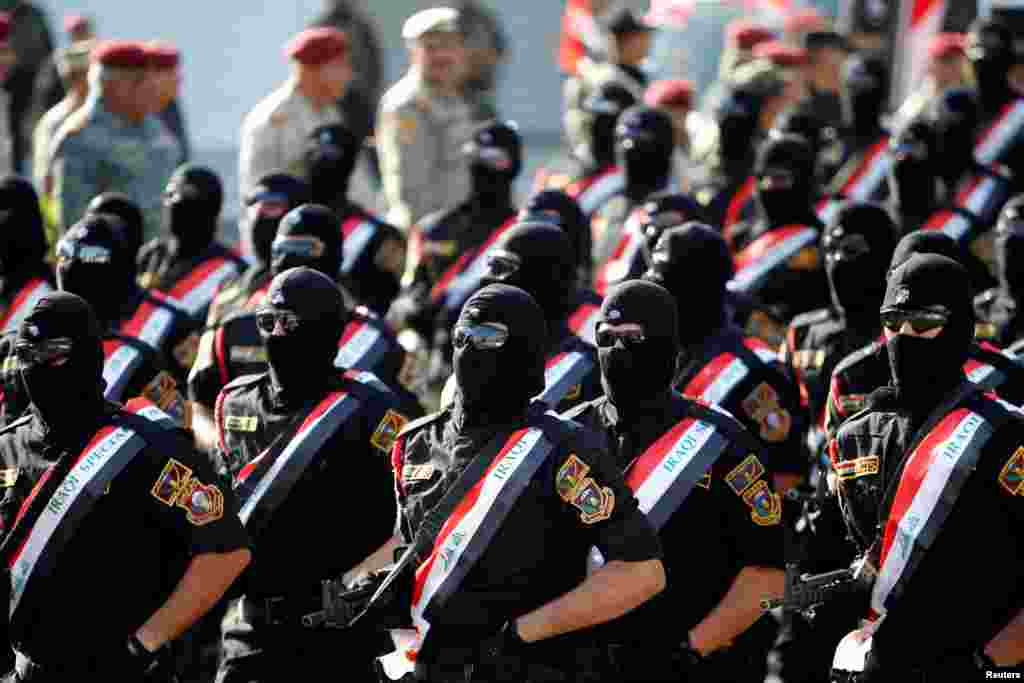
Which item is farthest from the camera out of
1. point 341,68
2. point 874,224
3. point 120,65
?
point 341,68

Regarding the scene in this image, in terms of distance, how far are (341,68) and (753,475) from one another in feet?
24.9

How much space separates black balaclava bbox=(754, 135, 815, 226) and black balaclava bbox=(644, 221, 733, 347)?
2788 millimetres

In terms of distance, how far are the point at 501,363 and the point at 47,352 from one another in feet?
4.74

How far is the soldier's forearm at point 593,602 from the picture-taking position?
609 centimetres

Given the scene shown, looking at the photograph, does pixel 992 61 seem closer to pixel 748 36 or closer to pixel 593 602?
pixel 748 36

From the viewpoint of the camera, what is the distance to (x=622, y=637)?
6.67 m

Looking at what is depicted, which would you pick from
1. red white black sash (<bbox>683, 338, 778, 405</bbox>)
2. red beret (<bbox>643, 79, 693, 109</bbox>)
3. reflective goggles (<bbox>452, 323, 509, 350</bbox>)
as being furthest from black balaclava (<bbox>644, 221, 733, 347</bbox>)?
red beret (<bbox>643, 79, 693, 109</bbox>)

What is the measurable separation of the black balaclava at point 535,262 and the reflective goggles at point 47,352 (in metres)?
2.04

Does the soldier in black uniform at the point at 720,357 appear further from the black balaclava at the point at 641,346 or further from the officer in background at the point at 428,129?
the officer in background at the point at 428,129

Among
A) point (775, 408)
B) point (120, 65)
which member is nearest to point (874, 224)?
point (775, 408)

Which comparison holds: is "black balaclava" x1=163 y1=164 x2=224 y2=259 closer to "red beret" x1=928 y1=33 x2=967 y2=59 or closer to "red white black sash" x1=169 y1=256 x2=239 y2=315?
"red white black sash" x1=169 y1=256 x2=239 y2=315

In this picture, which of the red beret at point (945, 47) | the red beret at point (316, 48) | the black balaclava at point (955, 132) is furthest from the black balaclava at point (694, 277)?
the red beret at point (945, 47)

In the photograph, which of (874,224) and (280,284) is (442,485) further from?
(874,224)

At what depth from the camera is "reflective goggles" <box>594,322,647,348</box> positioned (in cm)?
677
